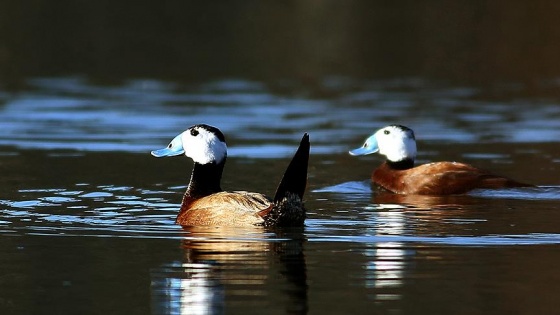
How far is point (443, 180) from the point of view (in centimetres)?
1497

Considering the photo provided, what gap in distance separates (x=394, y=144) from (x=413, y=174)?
85 cm

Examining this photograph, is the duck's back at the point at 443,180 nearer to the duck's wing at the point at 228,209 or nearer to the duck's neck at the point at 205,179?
the duck's neck at the point at 205,179

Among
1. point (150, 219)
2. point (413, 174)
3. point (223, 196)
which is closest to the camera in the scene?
point (223, 196)

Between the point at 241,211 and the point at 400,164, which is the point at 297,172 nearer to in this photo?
the point at 241,211

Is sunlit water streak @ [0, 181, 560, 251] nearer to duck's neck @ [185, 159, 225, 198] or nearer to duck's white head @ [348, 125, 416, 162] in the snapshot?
duck's neck @ [185, 159, 225, 198]

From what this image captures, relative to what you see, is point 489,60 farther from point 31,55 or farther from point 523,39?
point 31,55

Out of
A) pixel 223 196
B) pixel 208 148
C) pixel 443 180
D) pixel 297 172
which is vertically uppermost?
pixel 208 148

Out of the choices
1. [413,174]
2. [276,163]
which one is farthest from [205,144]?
[276,163]

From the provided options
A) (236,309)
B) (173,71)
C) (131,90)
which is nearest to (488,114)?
(131,90)

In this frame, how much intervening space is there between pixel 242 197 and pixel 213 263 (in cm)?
163

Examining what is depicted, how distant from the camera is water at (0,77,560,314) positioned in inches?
A: 365

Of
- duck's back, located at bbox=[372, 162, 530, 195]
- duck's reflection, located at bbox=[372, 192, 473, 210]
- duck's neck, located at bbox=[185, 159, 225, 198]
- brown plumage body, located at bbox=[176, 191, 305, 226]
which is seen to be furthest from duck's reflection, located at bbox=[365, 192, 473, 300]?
duck's neck, located at bbox=[185, 159, 225, 198]

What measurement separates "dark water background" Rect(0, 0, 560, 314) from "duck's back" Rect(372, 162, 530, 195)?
0.67ft

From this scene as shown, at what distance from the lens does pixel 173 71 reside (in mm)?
33906
